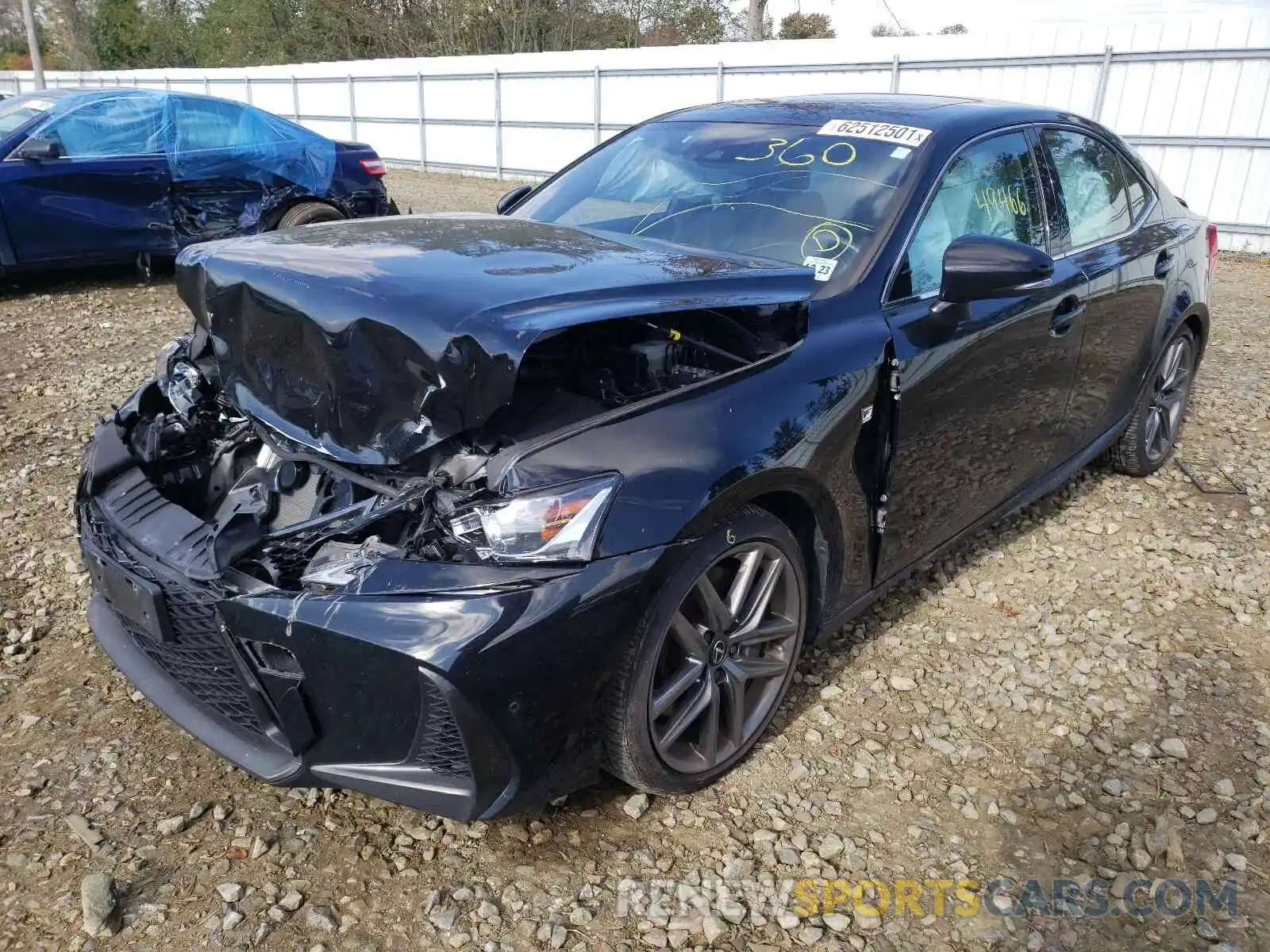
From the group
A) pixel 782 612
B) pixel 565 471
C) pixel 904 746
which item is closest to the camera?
pixel 565 471

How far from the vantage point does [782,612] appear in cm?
255

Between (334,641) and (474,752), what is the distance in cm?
36

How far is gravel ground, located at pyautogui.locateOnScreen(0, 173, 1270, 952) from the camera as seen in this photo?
2.08 m

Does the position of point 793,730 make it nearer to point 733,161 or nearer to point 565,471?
point 565,471

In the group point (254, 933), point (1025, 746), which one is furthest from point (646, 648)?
point (1025, 746)

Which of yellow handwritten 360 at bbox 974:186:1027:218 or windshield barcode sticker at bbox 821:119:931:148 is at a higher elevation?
windshield barcode sticker at bbox 821:119:931:148

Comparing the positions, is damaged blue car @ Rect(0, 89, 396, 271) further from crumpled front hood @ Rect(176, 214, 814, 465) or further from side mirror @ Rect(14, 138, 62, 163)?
crumpled front hood @ Rect(176, 214, 814, 465)

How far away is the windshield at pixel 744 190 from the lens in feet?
9.62

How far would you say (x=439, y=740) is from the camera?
6.26 feet

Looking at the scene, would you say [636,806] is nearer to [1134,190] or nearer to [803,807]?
[803,807]

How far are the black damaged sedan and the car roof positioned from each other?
1.1 inches

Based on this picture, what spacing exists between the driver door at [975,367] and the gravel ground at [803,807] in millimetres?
484

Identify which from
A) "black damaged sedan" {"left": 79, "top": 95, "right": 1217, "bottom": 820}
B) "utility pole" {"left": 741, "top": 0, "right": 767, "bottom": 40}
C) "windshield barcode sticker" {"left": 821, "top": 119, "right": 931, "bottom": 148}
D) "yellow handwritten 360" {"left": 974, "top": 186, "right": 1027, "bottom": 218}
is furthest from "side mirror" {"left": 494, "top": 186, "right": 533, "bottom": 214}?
"utility pole" {"left": 741, "top": 0, "right": 767, "bottom": 40}

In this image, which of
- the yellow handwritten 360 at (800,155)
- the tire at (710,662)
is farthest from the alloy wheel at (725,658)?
the yellow handwritten 360 at (800,155)
